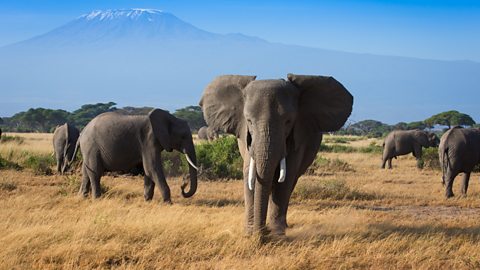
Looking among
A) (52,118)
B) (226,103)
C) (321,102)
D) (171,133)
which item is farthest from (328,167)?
(52,118)

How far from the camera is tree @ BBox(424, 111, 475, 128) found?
61.4 m

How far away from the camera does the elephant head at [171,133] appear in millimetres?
11734

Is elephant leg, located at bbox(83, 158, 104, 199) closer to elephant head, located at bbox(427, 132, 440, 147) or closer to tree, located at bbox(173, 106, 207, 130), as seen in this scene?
elephant head, located at bbox(427, 132, 440, 147)

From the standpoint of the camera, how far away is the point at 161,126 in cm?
1180

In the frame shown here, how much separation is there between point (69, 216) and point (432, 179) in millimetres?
12228

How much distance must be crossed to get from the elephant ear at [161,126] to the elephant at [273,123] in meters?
3.44

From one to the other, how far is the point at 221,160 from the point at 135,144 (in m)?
6.36

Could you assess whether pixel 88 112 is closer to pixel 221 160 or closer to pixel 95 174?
pixel 221 160

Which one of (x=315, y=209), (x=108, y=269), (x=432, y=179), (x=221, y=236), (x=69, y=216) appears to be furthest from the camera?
(x=432, y=179)

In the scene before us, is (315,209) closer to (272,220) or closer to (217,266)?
(272,220)

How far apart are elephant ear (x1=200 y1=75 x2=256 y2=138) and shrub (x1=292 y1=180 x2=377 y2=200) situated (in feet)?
17.2

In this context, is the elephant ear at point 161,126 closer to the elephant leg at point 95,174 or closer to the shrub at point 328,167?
the elephant leg at point 95,174

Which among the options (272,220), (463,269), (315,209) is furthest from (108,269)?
(315,209)

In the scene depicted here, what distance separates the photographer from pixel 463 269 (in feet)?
22.7
